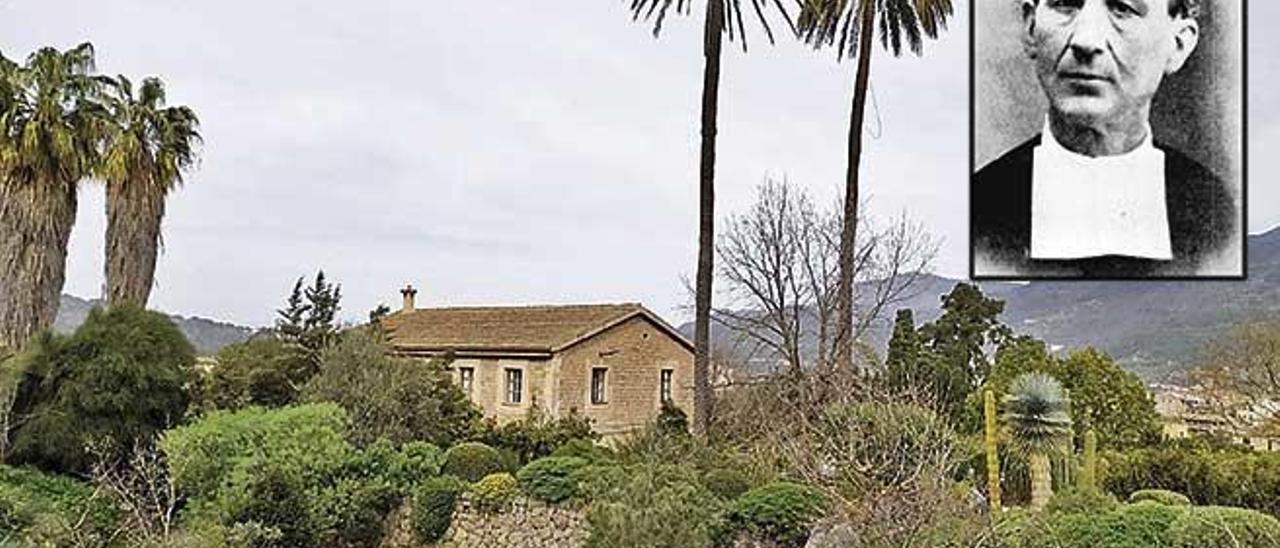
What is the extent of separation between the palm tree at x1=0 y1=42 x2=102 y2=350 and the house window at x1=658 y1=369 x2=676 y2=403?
1414cm

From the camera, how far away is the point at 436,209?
22453 millimetres

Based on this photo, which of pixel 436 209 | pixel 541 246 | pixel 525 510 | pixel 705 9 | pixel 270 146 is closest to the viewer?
pixel 525 510

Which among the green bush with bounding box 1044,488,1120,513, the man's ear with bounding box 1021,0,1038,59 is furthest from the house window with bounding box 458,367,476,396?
the man's ear with bounding box 1021,0,1038,59

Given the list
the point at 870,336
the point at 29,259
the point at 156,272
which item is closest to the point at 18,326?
the point at 29,259

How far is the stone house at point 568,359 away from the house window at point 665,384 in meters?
0.02

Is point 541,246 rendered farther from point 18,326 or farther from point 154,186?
point 18,326

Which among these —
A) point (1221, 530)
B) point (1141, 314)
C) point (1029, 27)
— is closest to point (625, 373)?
point (1141, 314)

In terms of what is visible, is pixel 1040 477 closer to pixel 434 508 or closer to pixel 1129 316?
pixel 1129 316

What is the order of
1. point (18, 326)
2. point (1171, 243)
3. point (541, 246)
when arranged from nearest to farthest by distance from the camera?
point (1171, 243) → point (18, 326) → point (541, 246)

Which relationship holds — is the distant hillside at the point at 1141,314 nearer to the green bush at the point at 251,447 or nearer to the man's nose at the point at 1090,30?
the man's nose at the point at 1090,30

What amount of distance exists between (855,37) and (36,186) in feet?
41.1

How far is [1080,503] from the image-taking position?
1226 cm

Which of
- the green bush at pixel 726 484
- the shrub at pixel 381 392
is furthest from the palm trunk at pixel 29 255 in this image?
the green bush at pixel 726 484

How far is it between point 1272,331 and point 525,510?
1559 centimetres
